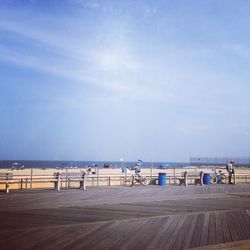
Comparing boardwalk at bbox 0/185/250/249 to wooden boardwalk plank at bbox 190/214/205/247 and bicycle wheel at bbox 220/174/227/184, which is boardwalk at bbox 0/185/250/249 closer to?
wooden boardwalk plank at bbox 190/214/205/247

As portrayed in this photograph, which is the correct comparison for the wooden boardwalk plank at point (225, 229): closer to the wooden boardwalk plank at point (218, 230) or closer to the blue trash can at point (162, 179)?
the wooden boardwalk plank at point (218, 230)

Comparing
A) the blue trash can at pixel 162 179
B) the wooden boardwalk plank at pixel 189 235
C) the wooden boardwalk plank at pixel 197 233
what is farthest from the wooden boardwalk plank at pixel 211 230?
the blue trash can at pixel 162 179

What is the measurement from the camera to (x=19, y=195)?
1405 centimetres

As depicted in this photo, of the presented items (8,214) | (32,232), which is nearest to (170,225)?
(32,232)

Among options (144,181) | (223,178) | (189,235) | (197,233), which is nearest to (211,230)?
(197,233)

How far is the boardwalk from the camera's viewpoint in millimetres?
6664

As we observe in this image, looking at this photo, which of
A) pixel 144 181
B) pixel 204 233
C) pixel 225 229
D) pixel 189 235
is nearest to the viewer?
pixel 189 235

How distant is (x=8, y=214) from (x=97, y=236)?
373 cm

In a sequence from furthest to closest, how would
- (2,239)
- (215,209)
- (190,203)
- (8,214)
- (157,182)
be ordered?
(157,182), (190,203), (215,209), (8,214), (2,239)

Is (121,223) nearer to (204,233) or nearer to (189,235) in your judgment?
(189,235)

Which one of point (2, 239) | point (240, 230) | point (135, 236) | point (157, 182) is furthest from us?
point (157, 182)

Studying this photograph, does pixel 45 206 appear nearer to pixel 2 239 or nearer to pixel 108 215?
pixel 108 215

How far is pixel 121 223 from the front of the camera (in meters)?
8.68

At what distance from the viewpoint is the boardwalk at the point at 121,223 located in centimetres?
666
